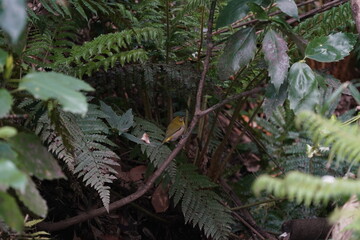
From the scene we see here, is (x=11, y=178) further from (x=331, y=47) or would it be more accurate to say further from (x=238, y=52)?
(x=331, y=47)

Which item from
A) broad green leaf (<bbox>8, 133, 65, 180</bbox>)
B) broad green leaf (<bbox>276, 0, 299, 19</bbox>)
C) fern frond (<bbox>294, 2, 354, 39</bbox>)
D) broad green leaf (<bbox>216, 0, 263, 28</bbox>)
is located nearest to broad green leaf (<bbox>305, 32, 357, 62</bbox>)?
broad green leaf (<bbox>276, 0, 299, 19</bbox>)

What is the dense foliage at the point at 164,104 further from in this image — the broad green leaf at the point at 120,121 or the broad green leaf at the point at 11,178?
the broad green leaf at the point at 11,178

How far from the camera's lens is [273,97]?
1379 millimetres

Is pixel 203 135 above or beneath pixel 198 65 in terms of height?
beneath

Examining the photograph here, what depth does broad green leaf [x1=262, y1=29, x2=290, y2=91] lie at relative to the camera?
129 centimetres

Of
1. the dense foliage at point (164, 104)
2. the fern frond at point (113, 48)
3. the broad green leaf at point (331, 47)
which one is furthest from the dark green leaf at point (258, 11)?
the fern frond at point (113, 48)

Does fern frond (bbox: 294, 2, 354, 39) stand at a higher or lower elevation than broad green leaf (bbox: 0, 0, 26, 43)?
lower

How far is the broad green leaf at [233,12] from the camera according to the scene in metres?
1.31

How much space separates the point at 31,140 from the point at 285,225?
1.16 m

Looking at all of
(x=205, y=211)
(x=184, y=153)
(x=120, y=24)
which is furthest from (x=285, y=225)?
(x=120, y=24)

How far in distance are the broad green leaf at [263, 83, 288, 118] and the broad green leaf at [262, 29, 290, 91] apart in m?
0.07

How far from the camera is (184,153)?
188 cm

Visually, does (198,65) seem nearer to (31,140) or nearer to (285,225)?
(285,225)

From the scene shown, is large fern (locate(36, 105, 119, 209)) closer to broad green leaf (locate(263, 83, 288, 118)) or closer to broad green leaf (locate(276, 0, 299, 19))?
broad green leaf (locate(263, 83, 288, 118))
